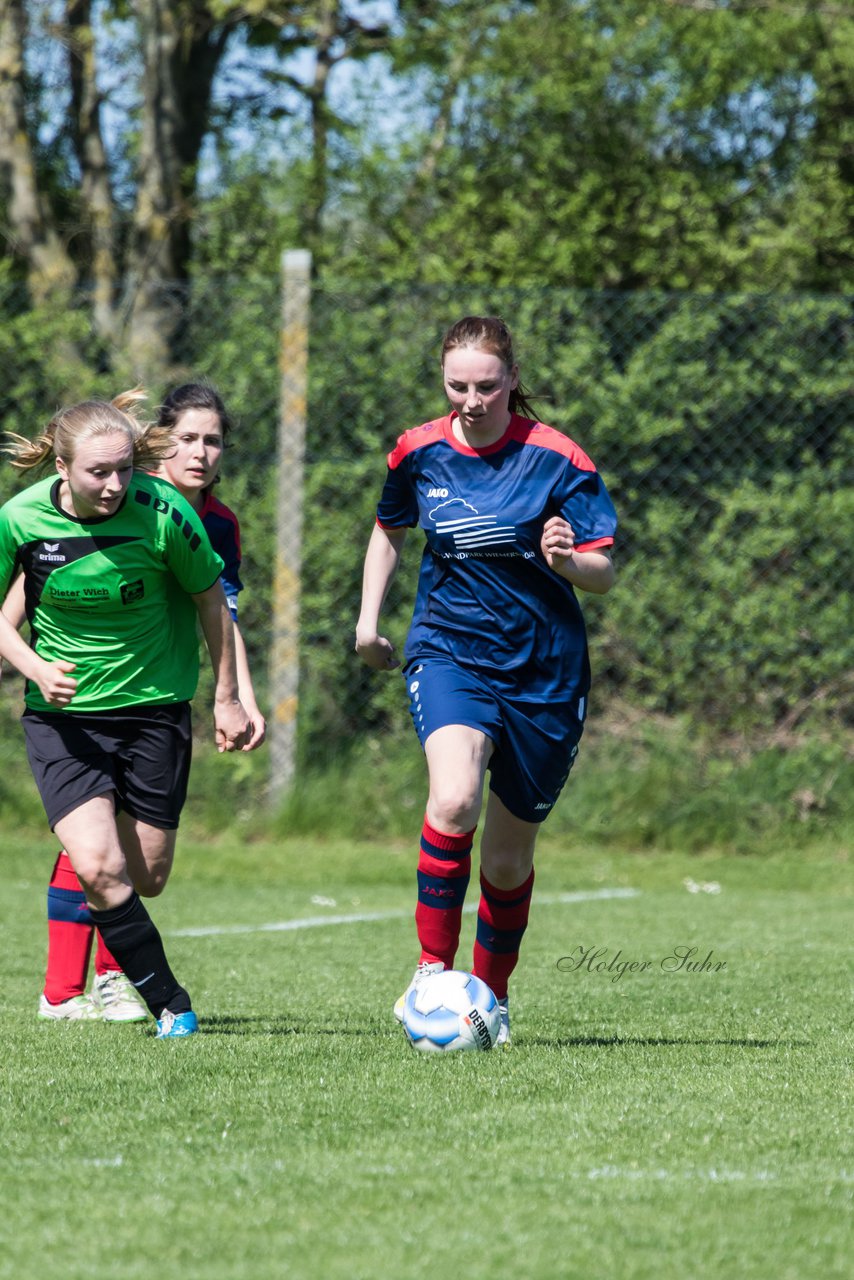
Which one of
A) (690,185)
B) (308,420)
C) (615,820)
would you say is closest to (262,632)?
(308,420)

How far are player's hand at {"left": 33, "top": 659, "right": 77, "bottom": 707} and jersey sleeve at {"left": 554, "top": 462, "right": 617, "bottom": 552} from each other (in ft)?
4.45

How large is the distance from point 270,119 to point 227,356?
4.77m

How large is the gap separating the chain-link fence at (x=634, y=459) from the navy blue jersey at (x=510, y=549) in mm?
4814

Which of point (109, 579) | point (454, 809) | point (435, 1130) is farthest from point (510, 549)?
point (435, 1130)

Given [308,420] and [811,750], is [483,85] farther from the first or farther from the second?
[811,750]

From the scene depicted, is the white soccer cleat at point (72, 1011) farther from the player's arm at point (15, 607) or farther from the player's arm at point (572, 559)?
the player's arm at point (572, 559)

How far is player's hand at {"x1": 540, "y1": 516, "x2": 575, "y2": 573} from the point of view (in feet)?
13.2

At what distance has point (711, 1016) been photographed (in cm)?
477

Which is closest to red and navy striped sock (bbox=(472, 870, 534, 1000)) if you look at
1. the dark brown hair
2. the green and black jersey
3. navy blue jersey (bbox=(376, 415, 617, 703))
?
navy blue jersey (bbox=(376, 415, 617, 703))

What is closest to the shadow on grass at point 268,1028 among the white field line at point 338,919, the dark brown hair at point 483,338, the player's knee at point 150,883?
the player's knee at point 150,883

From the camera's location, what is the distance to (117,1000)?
186 inches

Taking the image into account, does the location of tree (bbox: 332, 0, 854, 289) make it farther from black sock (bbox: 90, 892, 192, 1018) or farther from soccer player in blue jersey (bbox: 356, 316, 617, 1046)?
black sock (bbox: 90, 892, 192, 1018)

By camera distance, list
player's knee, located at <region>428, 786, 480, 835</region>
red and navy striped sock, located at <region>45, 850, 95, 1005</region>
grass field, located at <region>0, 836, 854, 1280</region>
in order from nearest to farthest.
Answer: grass field, located at <region>0, 836, 854, 1280</region>
player's knee, located at <region>428, 786, 480, 835</region>
red and navy striped sock, located at <region>45, 850, 95, 1005</region>

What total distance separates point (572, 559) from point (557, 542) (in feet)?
0.27
